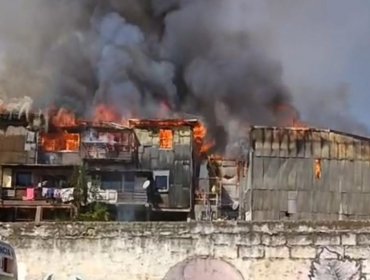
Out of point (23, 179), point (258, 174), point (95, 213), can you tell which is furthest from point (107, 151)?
point (95, 213)

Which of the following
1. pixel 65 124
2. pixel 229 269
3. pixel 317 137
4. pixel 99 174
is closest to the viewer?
pixel 229 269

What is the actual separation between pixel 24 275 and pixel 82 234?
1.48m

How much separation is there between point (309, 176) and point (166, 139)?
11172 mm

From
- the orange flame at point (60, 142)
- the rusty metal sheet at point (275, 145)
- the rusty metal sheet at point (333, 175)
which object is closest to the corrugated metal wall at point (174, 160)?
the orange flame at point (60, 142)

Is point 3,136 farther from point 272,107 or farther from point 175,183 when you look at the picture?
point 272,107

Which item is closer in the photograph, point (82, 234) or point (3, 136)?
point (82, 234)

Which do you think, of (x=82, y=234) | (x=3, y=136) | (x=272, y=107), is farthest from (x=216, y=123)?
(x=82, y=234)

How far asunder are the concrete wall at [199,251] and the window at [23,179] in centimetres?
3549

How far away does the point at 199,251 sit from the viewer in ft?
60.0

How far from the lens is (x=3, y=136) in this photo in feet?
186

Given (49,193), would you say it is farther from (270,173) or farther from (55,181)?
(270,173)

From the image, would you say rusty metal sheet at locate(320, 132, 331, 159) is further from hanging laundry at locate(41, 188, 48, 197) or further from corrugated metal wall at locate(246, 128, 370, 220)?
hanging laundry at locate(41, 188, 48, 197)

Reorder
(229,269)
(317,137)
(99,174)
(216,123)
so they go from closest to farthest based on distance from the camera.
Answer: (229,269)
(317,137)
(99,174)
(216,123)

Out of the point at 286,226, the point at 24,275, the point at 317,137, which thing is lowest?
the point at 24,275
